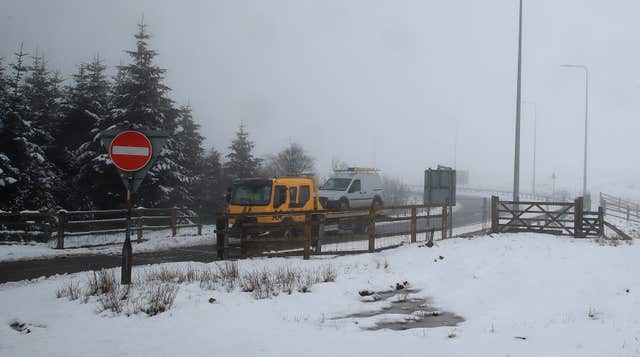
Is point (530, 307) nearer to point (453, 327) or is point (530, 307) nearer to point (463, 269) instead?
point (453, 327)

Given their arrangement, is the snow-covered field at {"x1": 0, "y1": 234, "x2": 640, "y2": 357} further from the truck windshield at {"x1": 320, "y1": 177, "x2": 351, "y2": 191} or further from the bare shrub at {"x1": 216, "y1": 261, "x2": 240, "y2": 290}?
the truck windshield at {"x1": 320, "y1": 177, "x2": 351, "y2": 191}

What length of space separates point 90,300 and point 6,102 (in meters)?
19.1

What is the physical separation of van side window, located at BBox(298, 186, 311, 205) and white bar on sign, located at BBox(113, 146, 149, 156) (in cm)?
997

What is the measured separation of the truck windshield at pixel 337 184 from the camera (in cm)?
2512

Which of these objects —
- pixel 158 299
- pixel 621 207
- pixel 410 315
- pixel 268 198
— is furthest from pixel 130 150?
pixel 621 207

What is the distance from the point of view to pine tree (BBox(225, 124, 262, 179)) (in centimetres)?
3631

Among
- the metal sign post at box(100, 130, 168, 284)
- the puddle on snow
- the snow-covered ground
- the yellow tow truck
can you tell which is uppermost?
the metal sign post at box(100, 130, 168, 284)

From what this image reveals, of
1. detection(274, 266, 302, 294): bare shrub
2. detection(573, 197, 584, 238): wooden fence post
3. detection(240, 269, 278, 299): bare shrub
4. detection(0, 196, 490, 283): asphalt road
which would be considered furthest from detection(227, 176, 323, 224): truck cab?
detection(573, 197, 584, 238): wooden fence post

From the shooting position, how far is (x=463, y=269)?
11242 millimetres

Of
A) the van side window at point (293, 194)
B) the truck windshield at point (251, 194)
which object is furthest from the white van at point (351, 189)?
the truck windshield at point (251, 194)

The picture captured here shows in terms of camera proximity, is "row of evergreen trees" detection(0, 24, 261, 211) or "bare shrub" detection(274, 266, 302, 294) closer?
"bare shrub" detection(274, 266, 302, 294)

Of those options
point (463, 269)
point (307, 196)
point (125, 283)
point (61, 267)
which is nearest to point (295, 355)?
point (125, 283)

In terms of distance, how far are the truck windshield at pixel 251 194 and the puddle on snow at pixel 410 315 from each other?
9.09 metres

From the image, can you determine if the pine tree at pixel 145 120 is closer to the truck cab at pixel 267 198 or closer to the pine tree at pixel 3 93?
the pine tree at pixel 3 93
